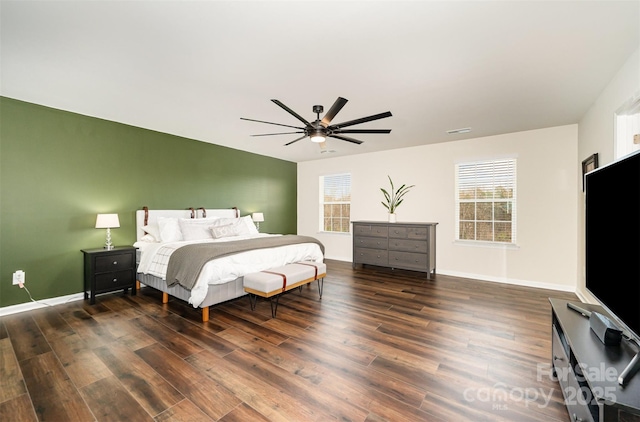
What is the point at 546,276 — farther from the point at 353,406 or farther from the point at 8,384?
the point at 8,384

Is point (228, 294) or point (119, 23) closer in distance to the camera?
point (119, 23)

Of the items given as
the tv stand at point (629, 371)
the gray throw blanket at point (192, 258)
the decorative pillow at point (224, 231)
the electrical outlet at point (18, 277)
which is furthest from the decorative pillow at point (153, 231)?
the tv stand at point (629, 371)

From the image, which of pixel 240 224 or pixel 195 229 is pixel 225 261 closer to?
pixel 195 229

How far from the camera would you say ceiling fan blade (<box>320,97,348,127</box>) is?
7.96ft

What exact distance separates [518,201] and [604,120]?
1845 millimetres

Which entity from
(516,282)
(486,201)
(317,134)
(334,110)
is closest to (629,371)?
(334,110)

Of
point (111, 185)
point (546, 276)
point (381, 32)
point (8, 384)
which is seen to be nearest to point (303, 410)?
point (8, 384)

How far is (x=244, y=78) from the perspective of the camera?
9.08 feet

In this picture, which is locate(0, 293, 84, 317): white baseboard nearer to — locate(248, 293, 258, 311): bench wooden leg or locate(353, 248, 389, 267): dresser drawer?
locate(248, 293, 258, 311): bench wooden leg

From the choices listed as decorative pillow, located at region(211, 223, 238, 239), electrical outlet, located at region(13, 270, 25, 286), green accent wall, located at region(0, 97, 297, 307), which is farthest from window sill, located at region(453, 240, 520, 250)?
electrical outlet, located at region(13, 270, 25, 286)

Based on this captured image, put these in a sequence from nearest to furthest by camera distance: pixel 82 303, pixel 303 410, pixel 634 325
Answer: pixel 634 325 < pixel 303 410 < pixel 82 303

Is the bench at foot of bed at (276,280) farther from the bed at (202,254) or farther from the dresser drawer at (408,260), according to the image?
the dresser drawer at (408,260)

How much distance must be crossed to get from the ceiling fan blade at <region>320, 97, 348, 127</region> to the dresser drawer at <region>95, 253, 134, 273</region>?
3.33m

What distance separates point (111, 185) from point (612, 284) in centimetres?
550
